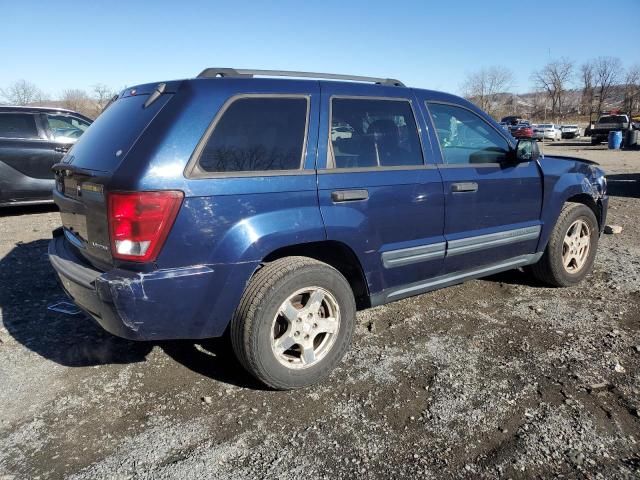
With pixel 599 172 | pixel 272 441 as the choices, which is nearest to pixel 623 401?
pixel 272 441

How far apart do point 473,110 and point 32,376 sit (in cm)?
369

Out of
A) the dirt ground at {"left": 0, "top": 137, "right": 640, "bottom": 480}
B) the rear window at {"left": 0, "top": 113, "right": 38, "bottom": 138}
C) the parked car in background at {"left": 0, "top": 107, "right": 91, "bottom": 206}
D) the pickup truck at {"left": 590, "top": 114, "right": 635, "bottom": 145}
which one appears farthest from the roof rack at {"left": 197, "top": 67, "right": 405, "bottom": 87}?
the pickup truck at {"left": 590, "top": 114, "right": 635, "bottom": 145}

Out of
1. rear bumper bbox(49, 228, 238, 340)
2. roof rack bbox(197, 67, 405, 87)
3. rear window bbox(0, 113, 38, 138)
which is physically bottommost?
rear bumper bbox(49, 228, 238, 340)

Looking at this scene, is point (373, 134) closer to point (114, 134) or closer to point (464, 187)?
point (464, 187)

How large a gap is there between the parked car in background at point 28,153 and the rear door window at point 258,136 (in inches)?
232

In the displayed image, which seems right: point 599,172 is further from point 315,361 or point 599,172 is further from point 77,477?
point 77,477

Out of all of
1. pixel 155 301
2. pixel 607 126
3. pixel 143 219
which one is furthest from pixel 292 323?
pixel 607 126

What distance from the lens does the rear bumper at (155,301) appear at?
2.48 m

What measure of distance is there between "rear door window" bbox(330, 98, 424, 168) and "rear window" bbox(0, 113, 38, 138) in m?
6.67

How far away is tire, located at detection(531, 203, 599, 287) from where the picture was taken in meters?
4.40

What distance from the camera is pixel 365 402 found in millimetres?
2836

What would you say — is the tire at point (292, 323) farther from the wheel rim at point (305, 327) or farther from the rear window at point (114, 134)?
the rear window at point (114, 134)

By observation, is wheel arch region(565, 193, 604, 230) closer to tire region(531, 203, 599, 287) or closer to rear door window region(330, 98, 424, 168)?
tire region(531, 203, 599, 287)

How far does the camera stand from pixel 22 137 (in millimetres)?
7793
